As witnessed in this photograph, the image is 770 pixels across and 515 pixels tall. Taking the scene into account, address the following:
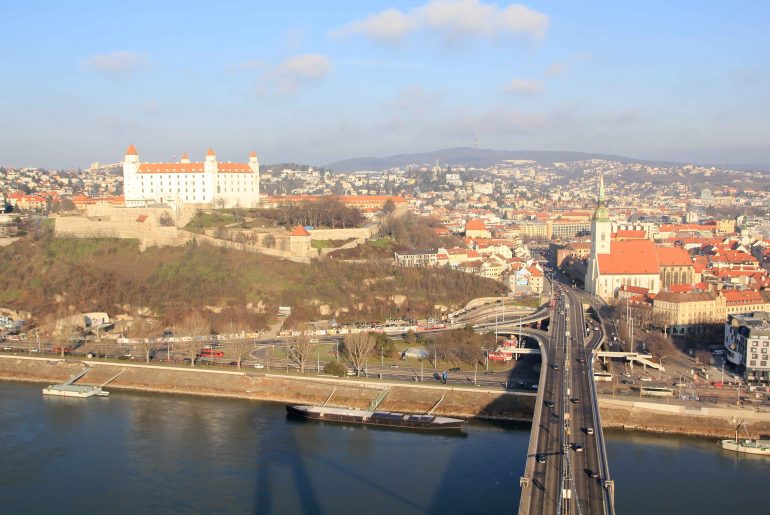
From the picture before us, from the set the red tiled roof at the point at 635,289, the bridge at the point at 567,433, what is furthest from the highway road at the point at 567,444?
the red tiled roof at the point at 635,289

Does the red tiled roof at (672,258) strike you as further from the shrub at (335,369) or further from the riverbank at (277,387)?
the shrub at (335,369)

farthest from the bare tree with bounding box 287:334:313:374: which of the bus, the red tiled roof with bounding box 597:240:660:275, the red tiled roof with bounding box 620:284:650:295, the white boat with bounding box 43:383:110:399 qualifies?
the red tiled roof with bounding box 597:240:660:275

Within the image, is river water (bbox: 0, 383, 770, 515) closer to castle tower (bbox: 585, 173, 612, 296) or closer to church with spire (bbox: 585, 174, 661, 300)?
church with spire (bbox: 585, 174, 661, 300)

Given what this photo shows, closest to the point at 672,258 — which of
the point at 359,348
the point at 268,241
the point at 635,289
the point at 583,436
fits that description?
the point at 635,289


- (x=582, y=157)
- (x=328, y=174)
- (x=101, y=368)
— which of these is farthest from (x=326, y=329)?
(x=582, y=157)

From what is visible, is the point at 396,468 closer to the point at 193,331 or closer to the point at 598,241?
the point at 193,331

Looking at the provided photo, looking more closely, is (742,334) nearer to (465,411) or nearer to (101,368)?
(465,411)
